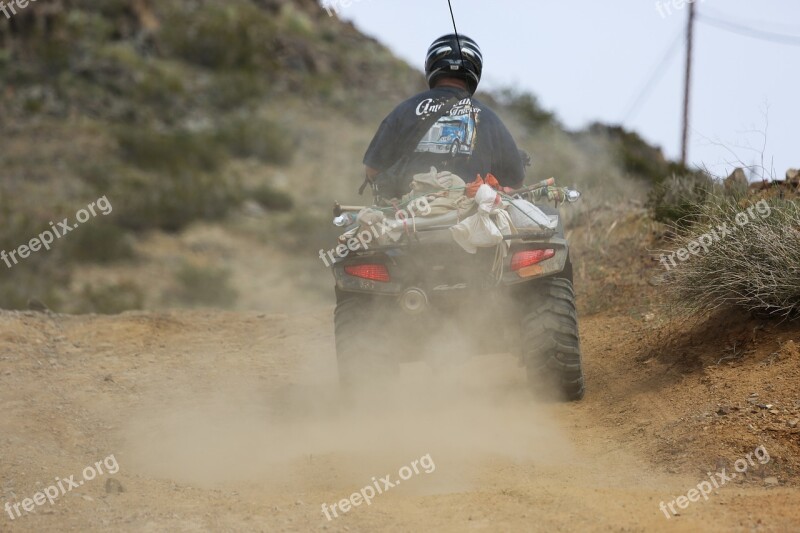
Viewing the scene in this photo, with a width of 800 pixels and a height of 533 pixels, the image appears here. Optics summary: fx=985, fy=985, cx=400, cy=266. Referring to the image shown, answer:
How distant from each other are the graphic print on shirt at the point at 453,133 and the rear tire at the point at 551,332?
1109 mm

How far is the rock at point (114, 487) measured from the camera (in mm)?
5195

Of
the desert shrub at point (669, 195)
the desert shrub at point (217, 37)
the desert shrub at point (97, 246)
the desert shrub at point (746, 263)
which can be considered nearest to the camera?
the desert shrub at point (746, 263)

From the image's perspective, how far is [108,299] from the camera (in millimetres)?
18516

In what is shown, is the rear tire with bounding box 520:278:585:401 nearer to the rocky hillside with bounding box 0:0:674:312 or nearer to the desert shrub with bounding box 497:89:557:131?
the rocky hillside with bounding box 0:0:674:312

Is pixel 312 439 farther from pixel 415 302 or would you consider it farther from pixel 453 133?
pixel 453 133

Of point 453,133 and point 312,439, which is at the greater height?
point 453,133

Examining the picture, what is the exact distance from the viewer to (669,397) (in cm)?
640

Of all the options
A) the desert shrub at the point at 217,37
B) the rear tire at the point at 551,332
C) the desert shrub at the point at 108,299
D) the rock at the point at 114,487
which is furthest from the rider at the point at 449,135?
the desert shrub at the point at 217,37

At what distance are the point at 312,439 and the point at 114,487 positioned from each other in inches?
61.5

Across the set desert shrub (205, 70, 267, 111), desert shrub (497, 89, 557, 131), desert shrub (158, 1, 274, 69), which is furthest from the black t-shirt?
desert shrub (158, 1, 274, 69)

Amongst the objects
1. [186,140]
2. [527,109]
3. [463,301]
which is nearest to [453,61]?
[463,301]

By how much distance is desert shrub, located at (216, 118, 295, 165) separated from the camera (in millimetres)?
29203

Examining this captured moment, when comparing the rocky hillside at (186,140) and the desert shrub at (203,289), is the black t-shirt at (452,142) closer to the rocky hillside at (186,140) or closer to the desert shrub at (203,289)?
the rocky hillside at (186,140)

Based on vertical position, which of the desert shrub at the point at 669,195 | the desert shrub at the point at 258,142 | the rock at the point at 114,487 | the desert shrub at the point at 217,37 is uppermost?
the desert shrub at the point at 217,37
